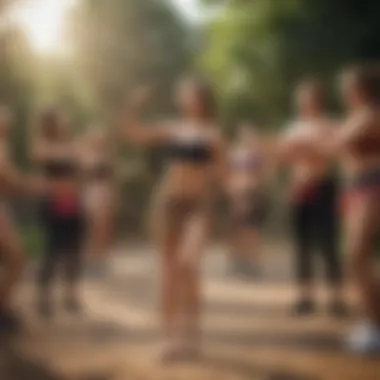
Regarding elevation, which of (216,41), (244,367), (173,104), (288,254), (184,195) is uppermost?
(216,41)

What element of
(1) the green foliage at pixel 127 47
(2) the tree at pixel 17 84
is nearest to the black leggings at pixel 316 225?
(1) the green foliage at pixel 127 47

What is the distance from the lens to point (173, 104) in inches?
68.1

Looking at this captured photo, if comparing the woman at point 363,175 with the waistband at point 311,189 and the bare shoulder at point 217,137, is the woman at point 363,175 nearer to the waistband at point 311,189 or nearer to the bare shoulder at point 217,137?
the waistband at point 311,189

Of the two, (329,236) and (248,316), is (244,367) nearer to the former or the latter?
(248,316)

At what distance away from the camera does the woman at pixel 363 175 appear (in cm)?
171

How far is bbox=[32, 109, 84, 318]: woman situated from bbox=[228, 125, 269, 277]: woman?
327 mm

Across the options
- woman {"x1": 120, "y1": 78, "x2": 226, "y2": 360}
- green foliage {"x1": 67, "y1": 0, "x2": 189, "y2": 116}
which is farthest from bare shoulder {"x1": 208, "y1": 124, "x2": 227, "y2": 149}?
green foliage {"x1": 67, "y1": 0, "x2": 189, "y2": 116}

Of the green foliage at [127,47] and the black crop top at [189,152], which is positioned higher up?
the green foliage at [127,47]

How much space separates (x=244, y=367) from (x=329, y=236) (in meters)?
0.33

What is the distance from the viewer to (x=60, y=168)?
5.69 ft

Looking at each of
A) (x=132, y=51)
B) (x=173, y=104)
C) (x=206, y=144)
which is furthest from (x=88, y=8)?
(x=206, y=144)

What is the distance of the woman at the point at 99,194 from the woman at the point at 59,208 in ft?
0.08

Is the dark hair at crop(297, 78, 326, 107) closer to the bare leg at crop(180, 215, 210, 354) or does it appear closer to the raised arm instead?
the raised arm

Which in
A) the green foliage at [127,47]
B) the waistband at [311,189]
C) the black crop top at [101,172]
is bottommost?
the waistband at [311,189]
